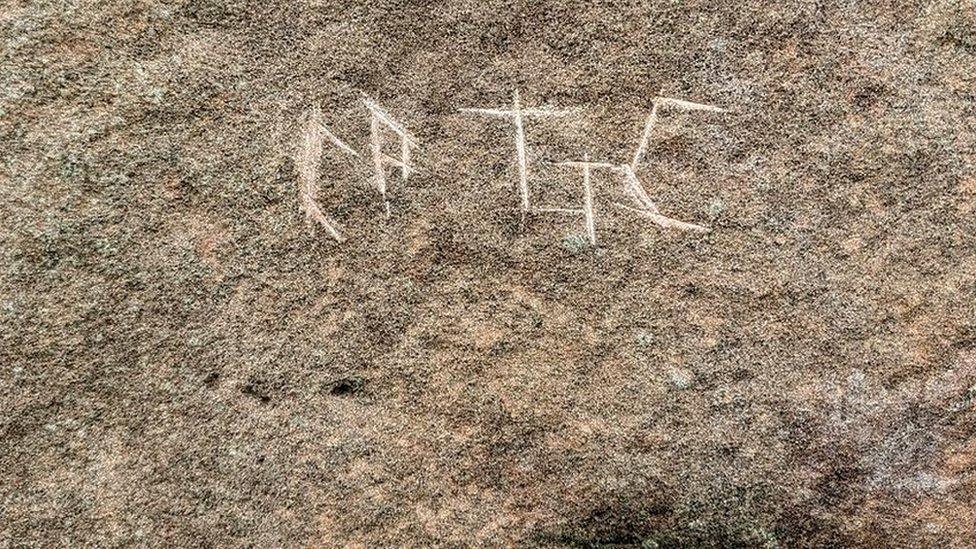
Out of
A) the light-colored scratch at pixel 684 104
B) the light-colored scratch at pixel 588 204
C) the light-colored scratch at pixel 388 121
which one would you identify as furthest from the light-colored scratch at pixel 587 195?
the light-colored scratch at pixel 388 121

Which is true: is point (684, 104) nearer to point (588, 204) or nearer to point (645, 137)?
point (645, 137)

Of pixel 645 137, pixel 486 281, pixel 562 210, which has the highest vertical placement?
pixel 645 137

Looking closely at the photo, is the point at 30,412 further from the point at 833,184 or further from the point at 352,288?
the point at 833,184

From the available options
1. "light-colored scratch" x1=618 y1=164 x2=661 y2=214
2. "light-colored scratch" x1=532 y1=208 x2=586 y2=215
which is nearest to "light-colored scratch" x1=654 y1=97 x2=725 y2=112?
"light-colored scratch" x1=618 y1=164 x2=661 y2=214

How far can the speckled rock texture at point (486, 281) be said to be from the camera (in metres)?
1.27

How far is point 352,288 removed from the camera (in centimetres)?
134

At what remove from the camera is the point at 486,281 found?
1.34 meters

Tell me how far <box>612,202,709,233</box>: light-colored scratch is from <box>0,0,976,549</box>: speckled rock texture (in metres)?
0.02

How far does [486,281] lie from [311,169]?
1.23 feet

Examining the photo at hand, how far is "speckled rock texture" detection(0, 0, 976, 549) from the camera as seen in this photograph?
4.16 feet

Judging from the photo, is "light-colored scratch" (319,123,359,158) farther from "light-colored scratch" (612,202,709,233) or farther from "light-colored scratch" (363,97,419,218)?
"light-colored scratch" (612,202,709,233)

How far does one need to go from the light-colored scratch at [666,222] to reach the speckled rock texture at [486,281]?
0.05 ft

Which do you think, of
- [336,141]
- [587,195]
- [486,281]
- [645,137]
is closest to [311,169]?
[336,141]

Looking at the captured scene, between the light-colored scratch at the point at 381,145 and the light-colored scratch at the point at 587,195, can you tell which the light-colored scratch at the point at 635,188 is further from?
the light-colored scratch at the point at 381,145
